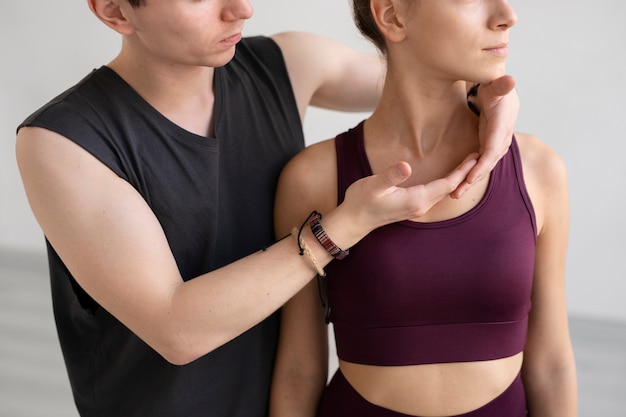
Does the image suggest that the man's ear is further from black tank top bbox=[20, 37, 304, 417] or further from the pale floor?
the pale floor

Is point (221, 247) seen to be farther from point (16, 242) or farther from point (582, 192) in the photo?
point (16, 242)

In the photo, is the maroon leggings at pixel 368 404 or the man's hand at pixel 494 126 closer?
the man's hand at pixel 494 126

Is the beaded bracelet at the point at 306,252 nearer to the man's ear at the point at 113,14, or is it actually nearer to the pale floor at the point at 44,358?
the man's ear at the point at 113,14

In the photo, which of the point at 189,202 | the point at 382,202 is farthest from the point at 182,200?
the point at 382,202

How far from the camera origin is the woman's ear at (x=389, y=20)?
1.40 m

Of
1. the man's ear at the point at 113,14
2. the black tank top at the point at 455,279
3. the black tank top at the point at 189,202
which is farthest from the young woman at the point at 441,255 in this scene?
the man's ear at the point at 113,14

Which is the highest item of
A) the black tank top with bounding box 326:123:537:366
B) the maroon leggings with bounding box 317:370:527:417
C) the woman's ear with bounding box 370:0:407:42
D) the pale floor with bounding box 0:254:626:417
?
the woman's ear with bounding box 370:0:407:42

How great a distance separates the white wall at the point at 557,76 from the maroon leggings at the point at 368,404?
4.46 ft

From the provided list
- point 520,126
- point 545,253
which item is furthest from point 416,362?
point 520,126

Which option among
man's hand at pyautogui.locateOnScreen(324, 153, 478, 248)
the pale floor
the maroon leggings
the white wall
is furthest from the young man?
the pale floor

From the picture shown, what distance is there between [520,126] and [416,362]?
1.46m

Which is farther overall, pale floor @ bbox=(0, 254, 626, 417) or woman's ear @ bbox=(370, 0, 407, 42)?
pale floor @ bbox=(0, 254, 626, 417)

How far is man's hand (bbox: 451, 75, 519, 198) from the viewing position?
1345 millimetres

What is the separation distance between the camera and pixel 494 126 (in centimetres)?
136
